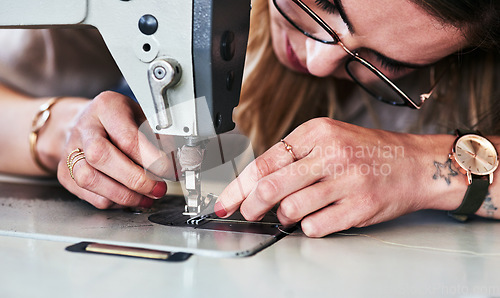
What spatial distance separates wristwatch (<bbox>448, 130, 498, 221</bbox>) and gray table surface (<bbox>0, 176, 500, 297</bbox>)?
0.17m

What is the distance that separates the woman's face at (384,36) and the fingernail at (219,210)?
0.48 meters

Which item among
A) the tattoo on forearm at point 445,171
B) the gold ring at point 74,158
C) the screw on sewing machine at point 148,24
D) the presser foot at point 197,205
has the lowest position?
the presser foot at point 197,205

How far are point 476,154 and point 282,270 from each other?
62 centimetres

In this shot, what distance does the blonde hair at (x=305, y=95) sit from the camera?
1608 millimetres

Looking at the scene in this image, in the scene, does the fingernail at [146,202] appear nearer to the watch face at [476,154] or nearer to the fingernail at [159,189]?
the fingernail at [159,189]

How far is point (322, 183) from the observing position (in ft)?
2.99

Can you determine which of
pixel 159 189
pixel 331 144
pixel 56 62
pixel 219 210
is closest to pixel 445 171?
pixel 331 144

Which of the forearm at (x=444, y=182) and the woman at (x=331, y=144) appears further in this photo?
the forearm at (x=444, y=182)

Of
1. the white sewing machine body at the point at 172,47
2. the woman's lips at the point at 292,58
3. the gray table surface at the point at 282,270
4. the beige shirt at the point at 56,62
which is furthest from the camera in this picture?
the beige shirt at the point at 56,62

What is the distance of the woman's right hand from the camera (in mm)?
982

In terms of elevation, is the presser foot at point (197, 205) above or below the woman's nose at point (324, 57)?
below

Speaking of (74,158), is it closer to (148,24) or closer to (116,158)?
(116,158)

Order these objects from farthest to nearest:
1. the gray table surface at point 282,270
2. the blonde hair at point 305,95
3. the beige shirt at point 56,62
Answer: the beige shirt at point 56,62, the blonde hair at point 305,95, the gray table surface at point 282,270

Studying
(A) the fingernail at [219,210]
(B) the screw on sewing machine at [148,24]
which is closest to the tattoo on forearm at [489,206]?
(A) the fingernail at [219,210]
